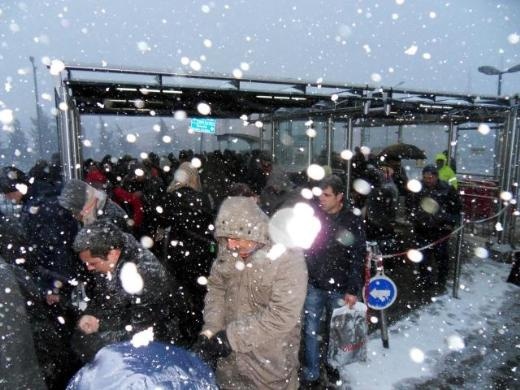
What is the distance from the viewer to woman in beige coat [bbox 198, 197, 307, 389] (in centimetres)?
219

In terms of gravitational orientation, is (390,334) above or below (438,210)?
below

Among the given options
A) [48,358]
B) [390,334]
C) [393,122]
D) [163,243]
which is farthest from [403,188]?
[48,358]

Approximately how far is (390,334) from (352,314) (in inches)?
Result: 62.1

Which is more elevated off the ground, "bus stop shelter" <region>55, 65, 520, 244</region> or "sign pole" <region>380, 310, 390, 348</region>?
"bus stop shelter" <region>55, 65, 520, 244</region>

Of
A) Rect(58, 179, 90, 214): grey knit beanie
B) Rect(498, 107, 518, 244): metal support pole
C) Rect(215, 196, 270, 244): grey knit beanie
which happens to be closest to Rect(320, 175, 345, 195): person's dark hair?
Rect(215, 196, 270, 244): grey knit beanie

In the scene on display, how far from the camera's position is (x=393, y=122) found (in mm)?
11773

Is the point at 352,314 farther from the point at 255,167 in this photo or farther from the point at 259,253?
the point at 255,167

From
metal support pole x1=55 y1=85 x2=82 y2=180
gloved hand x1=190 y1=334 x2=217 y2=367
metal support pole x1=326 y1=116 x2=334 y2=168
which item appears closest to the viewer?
gloved hand x1=190 y1=334 x2=217 y2=367

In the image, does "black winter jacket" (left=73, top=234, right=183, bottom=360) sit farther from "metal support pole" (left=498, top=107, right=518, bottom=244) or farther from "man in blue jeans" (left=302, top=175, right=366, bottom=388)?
"metal support pole" (left=498, top=107, right=518, bottom=244)

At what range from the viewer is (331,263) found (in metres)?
3.56

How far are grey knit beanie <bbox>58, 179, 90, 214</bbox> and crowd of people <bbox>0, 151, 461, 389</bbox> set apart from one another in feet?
0.03

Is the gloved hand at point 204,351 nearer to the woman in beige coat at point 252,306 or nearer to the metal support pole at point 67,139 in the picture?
the woman in beige coat at point 252,306

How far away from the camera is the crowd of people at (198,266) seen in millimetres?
2228

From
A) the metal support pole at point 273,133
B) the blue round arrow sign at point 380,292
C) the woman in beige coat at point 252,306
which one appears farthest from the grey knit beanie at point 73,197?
the metal support pole at point 273,133
